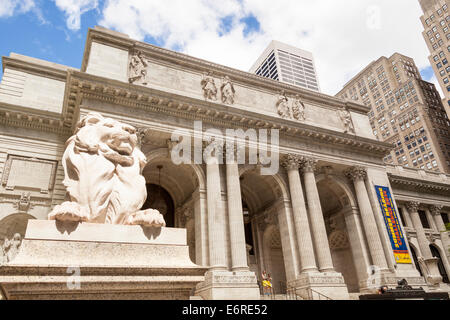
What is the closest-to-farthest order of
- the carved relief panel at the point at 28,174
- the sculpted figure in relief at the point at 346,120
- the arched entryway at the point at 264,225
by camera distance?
the carved relief panel at the point at 28,174, the arched entryway at the point at 264,225, the sculpted figure in relief at the point at 346,120

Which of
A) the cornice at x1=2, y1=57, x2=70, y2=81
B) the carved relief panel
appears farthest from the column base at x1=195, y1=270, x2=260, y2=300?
the cornice at x1=2, y1=57, x2=70, y2=81

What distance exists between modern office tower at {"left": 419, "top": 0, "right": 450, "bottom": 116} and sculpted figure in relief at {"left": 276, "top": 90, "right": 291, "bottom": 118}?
58.0 metres

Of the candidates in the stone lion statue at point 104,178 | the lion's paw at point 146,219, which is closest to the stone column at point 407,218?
the stone lion statue at point 104,178

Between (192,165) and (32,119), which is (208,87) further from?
(32,119)

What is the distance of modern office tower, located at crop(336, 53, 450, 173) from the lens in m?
70.8

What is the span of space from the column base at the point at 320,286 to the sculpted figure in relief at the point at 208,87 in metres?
13.1

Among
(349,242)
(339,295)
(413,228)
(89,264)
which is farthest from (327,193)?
(89,264)

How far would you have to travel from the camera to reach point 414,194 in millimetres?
35938

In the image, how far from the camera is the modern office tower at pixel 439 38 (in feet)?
227

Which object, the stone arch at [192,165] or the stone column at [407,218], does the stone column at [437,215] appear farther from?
the stone arch at [192,165]

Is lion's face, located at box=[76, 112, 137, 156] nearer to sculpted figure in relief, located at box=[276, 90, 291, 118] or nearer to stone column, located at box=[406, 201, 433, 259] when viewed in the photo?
sculpted figure in relief, located at box=[276, 90, 291, 118]

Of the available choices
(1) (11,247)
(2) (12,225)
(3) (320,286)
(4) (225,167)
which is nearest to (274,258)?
(3) (320,286)

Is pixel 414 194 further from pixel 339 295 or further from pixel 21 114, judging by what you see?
pixel 21 114
